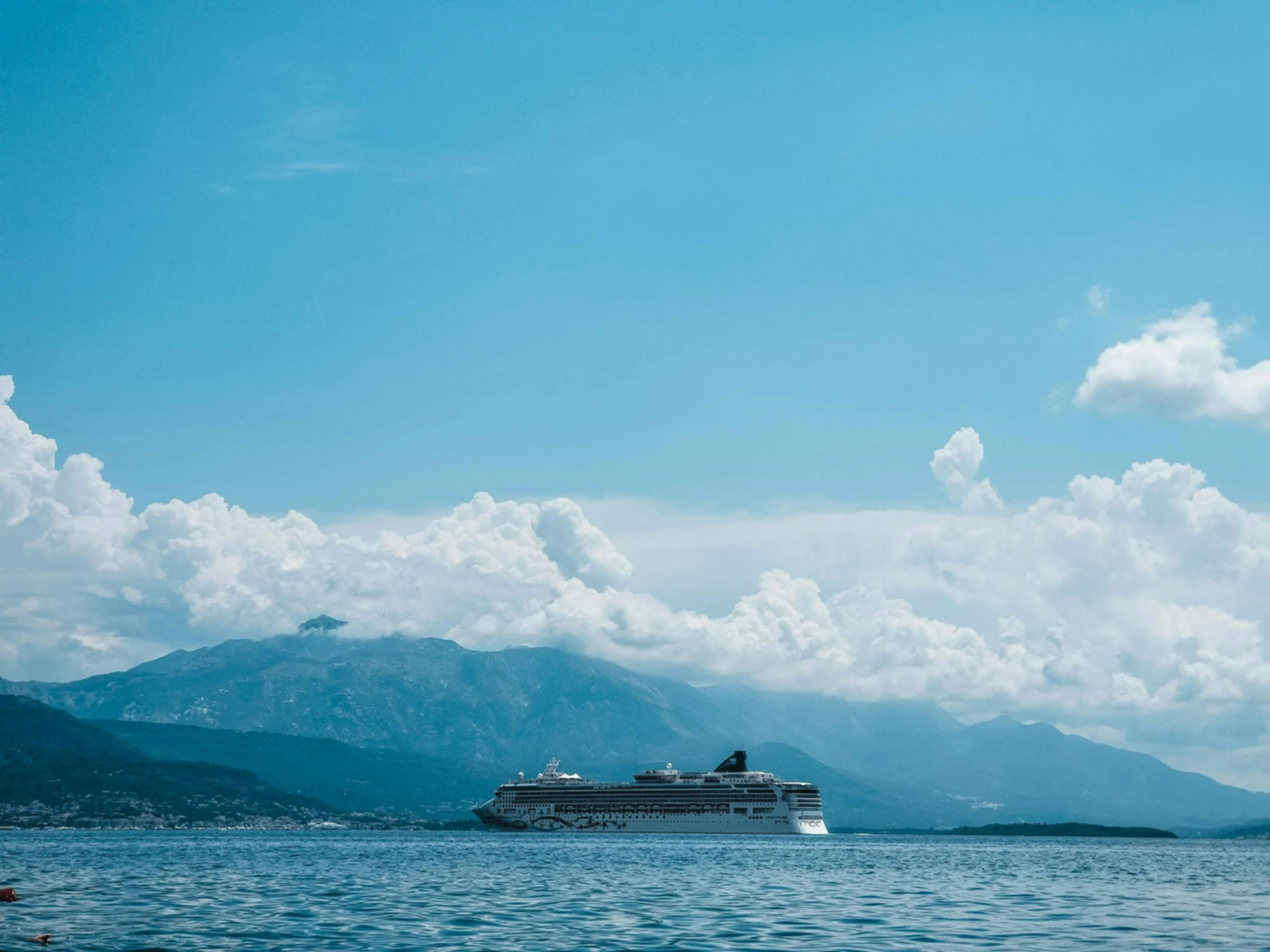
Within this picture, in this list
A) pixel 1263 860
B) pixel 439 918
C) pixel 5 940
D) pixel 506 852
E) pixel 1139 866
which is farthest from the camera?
pixel 1263 860

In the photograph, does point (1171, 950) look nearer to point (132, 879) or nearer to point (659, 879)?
point (659, 879)

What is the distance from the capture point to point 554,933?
2395 inches

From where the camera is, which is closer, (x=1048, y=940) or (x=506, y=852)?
(x=1048, y=940)

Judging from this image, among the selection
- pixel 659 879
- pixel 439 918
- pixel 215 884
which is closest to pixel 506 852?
pixel 659 879

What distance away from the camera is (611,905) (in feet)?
254

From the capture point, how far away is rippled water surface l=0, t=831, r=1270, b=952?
191 ft

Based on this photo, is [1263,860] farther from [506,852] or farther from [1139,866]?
[506,852]

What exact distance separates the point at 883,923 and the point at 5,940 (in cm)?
4297

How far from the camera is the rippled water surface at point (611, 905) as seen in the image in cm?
5809

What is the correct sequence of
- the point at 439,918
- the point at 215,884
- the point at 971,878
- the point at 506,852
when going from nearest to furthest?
the point at 439,918
the point at 215,884
the point at 971,878
the point at 506,852

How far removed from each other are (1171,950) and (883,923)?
52.5 ft

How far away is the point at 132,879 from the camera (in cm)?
9844

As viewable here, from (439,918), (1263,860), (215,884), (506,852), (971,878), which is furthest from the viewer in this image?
(1263,860)

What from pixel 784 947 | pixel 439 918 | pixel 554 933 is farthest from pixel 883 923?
pixel 439 918
